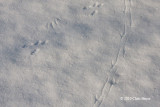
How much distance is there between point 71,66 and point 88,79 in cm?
25

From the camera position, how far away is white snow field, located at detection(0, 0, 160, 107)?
189cm

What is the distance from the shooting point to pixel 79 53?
7.03ft

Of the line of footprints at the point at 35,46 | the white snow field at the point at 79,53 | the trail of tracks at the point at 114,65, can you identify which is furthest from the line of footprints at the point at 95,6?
the line of footprints at the point at 35,46

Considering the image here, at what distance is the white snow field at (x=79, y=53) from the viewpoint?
6.21ft

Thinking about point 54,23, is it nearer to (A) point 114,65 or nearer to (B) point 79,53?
(B) point 79,53

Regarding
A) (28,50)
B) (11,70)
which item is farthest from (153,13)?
(11,70)

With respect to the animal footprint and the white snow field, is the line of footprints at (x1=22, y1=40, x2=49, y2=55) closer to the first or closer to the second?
the white snow field

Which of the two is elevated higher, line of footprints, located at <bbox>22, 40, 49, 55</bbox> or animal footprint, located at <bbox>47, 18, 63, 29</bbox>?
animal footprint, located at <bbox>47, 18, 63, 29</bbox>

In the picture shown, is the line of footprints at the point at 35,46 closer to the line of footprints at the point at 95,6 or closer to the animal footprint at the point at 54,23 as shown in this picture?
the animal footprint at the point at 54,23

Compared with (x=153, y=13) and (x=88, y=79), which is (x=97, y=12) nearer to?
(x=153, y=13)

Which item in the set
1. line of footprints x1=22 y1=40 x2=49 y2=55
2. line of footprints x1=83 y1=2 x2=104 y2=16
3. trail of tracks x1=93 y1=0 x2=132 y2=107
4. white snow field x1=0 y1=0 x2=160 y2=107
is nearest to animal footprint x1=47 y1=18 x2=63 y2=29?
white snow field x1=0 y1=0 x2=160 y2=107

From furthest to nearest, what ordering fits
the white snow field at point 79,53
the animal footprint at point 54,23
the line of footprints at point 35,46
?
1. the animal footprint at point 54,23
2. the line of footprints at point 35,46
3. the white snow field at point 79,53

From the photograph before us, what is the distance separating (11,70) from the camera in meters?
2.00

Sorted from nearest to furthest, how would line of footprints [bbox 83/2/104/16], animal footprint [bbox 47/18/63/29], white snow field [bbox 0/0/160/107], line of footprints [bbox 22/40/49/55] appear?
white snow field [bbox 0/0/160/107], line of footprints [bbox 22/40/49/55], animal footprint [bbox 47/18/63/29], line of footprints [bbox 83/2/104/16]
